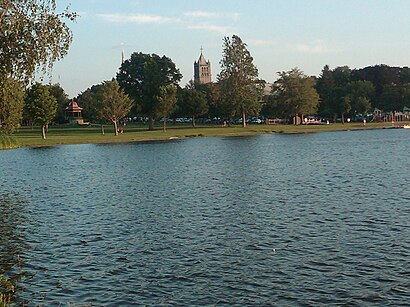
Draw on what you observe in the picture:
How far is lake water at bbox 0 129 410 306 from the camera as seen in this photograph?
1720cm

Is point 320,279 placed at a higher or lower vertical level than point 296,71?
lower

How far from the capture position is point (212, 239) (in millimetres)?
23812

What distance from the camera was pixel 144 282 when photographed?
1838 centimetres

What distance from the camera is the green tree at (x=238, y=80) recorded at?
448ft

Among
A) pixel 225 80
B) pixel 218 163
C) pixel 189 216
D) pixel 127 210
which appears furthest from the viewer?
pixel 225 80

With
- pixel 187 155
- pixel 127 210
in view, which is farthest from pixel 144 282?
pixel 187 155

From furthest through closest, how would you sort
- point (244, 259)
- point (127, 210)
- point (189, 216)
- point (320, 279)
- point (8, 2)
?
1. point (127, 210)
2. point (189, 216)
3. point (8, 2)
4. point (244, 259)
5. point (320, 279)

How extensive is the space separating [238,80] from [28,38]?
11451cm

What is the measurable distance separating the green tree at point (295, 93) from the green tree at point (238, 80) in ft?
34.3

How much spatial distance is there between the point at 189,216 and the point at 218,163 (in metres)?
31.1

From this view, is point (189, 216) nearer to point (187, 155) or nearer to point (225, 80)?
point (187, 155)

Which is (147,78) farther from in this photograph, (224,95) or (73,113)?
(73,113)

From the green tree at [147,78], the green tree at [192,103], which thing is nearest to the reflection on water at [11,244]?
the green tree at [147,78]

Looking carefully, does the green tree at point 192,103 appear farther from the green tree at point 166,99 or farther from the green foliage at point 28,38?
the green foliage at point 28,38
